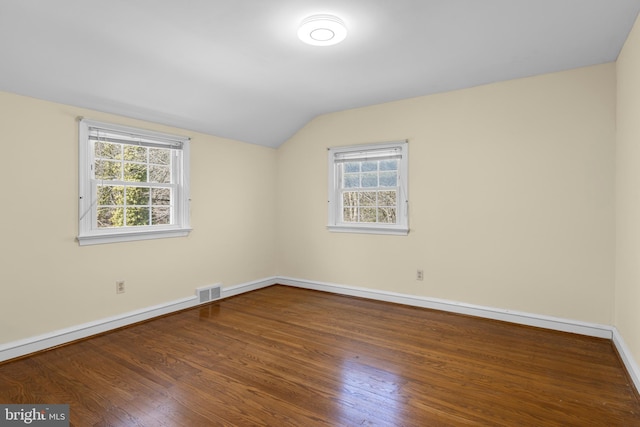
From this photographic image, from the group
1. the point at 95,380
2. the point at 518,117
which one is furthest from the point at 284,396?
the point at 518,117

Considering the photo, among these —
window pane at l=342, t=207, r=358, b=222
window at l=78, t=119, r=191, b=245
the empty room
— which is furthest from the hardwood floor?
window pane at l=342, t=207, r=358, b=222

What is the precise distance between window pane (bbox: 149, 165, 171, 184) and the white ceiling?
51 cm

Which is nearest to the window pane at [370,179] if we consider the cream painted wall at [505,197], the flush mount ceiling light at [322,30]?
the cream painted wall at [505,197]

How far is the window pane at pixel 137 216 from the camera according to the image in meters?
3.49

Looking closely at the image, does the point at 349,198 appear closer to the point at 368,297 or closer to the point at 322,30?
Answer: the point at 368,297

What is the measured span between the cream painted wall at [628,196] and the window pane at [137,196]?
415cm

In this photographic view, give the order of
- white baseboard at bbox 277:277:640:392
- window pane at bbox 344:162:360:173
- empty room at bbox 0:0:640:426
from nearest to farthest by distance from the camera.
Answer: empty room at bbox 0:0:640:426 < white baseboard at bbox 277:277:640:392 < window pane at bbox 344:162:360:173

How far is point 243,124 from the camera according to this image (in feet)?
13.9

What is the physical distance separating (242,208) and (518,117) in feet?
11.0

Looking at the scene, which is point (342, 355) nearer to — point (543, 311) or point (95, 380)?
point (95, 380)

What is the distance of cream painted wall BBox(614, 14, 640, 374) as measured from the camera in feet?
7.55

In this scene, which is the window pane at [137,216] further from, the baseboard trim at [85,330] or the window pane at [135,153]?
the baseboard trim at [85,330]

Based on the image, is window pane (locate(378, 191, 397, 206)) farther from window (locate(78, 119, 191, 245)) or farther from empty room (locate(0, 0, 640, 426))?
window (locate(78, 119, 191, 245))

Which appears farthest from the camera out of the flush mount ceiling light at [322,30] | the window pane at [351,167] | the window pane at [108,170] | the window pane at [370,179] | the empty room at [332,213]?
the window pane at [351,167]
